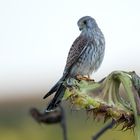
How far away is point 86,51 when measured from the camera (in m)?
6.94

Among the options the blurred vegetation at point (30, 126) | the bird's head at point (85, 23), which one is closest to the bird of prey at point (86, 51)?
the bird's head at point (85, 23)

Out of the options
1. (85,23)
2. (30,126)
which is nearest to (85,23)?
(85,23)

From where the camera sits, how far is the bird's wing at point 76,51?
6828 mm

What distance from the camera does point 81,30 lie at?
734 centimetres

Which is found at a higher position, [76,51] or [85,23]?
[85,23]

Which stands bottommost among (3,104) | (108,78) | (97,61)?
(3,104)

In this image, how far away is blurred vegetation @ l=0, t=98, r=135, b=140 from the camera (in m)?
6.40

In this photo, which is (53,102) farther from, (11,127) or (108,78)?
(11,127)

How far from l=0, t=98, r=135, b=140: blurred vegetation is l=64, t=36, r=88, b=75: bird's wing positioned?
0.45 m

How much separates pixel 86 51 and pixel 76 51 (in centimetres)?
10

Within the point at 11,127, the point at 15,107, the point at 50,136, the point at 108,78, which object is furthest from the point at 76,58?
the point at 108,78

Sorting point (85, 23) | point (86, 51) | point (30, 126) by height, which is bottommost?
point (30, 126)

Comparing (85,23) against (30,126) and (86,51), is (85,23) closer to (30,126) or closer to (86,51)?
(86,51)

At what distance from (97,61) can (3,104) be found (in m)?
5.43
